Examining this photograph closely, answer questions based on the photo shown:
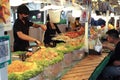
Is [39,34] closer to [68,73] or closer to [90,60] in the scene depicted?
[90,60]

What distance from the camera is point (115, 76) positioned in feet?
14.6

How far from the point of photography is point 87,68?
386 centimetres

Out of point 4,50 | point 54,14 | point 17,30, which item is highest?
point 4,50

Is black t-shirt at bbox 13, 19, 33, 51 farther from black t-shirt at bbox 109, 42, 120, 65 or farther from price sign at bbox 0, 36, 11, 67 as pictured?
price sign at bbox 0, 36, 11, 67

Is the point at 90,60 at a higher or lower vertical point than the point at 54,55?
lower

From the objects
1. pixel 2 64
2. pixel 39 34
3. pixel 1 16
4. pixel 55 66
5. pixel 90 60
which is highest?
pixel 1 16

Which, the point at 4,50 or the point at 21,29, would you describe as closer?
the point at 4,50

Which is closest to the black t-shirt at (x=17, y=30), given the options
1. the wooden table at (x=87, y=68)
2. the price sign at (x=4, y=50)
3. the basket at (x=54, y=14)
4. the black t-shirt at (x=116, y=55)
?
the basket at (x=54, y=14)

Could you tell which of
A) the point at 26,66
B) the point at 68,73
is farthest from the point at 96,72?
the point at 26,66

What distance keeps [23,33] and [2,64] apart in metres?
3.41

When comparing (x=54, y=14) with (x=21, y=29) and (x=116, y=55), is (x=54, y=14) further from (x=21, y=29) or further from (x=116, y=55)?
(x=116, y=55)

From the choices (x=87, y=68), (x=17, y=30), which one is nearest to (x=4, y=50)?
(x=87, y=68)

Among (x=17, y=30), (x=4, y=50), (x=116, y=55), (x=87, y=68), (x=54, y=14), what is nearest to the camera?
(x=4, y=50)

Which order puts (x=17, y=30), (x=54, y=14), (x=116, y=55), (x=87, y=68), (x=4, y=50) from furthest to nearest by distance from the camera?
(x=54, y=14) → (x=17, y=30) → (x=116, y=55) → (x=87, y=68) → (x=4, y=50)
